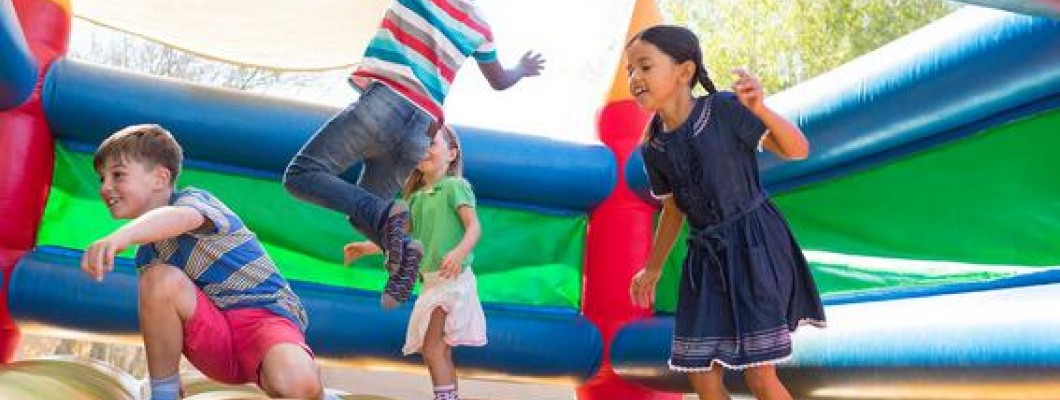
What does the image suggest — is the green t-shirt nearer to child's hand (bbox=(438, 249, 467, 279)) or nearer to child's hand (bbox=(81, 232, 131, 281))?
child's hand (bbox=(438, 249, 467, 279))

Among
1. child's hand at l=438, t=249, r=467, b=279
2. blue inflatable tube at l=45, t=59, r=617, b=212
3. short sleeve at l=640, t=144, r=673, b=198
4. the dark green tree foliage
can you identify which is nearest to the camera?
short sleeve at l=640, t=144, r=673, b=198

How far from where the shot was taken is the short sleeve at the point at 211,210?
194 cm

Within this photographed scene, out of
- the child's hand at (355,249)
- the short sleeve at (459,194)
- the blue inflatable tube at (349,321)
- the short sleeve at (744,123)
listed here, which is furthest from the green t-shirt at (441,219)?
the short sleeve at (744,123)

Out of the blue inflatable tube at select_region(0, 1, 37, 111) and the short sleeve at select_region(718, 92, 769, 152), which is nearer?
the short sleeve at select_region(718, 92, 769, 152)

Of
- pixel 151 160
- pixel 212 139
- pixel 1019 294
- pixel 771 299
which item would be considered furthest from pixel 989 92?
pixel 212 139

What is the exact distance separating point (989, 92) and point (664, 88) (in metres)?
0.63

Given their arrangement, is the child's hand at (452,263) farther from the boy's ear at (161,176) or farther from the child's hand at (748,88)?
the child's hand at (748,88)

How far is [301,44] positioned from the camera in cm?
386

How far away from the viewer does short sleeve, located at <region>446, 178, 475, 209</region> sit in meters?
2.81

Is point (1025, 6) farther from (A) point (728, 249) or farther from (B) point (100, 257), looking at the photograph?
(B) point (100, 257)

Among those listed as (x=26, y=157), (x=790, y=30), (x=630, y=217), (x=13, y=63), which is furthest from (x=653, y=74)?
(x=790, y=30)

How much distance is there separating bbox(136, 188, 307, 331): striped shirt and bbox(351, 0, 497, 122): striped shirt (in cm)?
40

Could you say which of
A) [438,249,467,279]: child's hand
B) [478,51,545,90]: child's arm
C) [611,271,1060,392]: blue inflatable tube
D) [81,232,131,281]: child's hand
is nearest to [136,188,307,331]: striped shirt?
[81,232,131,281]: child's hand

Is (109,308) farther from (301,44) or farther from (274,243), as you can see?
(301,44)
